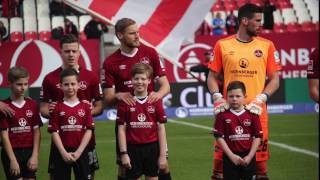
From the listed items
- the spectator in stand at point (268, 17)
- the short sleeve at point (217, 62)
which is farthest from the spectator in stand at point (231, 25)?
the short sleeve at point (217, 62)

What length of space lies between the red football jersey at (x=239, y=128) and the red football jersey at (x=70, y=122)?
4.45ft

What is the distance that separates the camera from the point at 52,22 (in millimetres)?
26438

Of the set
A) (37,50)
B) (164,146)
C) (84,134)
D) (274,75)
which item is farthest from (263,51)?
(37,50)

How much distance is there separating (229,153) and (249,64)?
1.05 metres

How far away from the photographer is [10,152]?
856 cm

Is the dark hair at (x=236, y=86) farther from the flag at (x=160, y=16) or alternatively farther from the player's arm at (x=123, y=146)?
the flag at (x=160, y=16)

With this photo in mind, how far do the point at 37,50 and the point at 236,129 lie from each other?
551 inches

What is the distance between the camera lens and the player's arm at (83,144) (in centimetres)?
837

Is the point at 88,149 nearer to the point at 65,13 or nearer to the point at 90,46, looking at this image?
the point at 90,46

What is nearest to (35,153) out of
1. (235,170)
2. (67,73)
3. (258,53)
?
(67,73)

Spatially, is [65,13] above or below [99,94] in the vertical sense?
above

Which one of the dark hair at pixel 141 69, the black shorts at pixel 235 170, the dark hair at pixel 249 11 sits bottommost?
the black shorts at pixel 235 170

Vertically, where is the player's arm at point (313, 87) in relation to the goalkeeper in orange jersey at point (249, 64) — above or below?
below

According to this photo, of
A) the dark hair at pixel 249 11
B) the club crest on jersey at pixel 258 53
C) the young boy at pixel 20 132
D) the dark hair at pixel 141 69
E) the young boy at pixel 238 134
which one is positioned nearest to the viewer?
the dark hair at pixel 141 69
